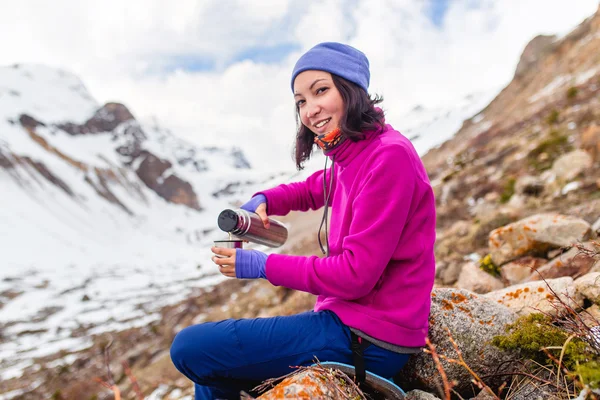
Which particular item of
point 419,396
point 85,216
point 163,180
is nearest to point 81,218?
point 85,216

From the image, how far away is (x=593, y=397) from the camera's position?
1264 millimetres

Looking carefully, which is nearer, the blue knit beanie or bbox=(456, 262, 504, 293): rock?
the blue knit beanie

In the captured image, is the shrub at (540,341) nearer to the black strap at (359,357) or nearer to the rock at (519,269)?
the black strap at (359,357)

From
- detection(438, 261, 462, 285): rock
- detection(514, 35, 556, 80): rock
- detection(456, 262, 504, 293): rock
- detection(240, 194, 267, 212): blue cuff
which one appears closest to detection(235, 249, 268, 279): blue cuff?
detection(240, 194, 267, 212): blue cuff

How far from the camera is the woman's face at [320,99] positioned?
253cm

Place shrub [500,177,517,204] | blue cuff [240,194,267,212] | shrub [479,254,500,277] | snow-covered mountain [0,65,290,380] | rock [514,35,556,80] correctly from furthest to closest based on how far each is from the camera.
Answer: rock [514,35,556,80] → snow-covered mountain [0,65,290,380] → shrub [500,177,517,204] → shrub [479,254,500,277] → blue cuff [240,194,267,212]

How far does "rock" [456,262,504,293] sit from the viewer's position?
451 cm

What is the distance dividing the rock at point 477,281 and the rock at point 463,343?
6.14 ft

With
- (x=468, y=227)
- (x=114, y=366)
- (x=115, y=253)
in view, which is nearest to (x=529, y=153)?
(x=468, y=227)

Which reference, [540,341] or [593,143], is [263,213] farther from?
[593,143]

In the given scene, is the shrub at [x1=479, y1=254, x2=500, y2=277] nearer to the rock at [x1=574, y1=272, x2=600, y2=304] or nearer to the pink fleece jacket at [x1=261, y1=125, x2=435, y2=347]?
the rock at [x1=574, y1=272, x2=600, y2=304]

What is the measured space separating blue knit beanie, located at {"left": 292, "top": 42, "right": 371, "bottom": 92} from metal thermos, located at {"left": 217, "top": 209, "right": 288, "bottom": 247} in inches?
43.6

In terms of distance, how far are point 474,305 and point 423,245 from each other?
2.88ft

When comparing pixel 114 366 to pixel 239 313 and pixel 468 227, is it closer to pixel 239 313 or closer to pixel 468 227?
pixel 239 313
